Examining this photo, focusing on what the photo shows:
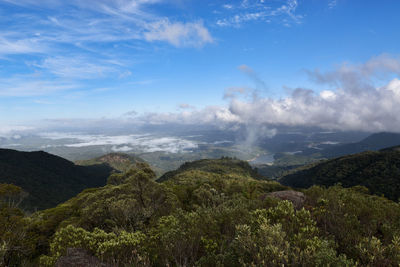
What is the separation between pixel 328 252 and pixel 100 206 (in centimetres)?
2752

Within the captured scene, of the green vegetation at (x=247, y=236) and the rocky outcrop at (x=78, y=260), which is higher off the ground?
the green vegetation at (x=247, y=236)

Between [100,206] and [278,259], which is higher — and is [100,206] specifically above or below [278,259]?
below

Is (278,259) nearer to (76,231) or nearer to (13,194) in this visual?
(76,231)

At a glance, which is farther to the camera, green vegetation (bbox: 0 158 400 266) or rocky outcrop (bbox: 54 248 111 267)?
rocky outcrop (bbox: 54 248 111 267)

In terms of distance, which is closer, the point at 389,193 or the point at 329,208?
the point at 329,208

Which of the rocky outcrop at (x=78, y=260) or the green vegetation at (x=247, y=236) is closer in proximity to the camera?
the green vegetation at (x=247, y=236)

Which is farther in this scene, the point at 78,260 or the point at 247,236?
the point at 78,260

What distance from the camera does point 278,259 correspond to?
27.8 feet

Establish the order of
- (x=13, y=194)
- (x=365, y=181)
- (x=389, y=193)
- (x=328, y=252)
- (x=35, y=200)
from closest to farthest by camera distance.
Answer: (x=328, y=252), (x=13, y=194), (x=389, y=193), (x=35, y=200), (x=365, y=181)

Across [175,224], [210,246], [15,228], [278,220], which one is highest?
[278,220]

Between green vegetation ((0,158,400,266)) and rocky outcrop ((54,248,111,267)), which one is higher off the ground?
green vegetation ((0,158,400,266))

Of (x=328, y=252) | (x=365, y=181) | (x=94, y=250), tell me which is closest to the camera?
(x=328, y=252)

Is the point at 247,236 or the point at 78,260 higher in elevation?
the point at 247,236

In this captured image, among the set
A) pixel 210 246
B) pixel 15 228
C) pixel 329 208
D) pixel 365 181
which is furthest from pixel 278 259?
pixel 365 181
